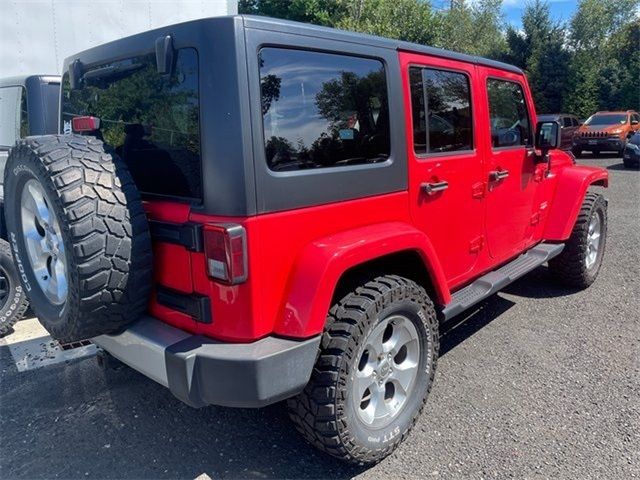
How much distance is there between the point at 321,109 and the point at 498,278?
6.83 feet

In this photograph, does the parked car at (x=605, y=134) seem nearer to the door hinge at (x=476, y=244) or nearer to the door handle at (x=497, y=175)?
the door handle at (x=497, y=175)

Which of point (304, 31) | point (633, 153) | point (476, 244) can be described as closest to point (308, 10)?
point (633, 153)

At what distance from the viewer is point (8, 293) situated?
4.10 meters

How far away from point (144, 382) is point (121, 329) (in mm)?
1200

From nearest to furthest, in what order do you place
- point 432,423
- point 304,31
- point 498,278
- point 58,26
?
point 304,31 → point 432,423 → point 498,278 → point 58,26

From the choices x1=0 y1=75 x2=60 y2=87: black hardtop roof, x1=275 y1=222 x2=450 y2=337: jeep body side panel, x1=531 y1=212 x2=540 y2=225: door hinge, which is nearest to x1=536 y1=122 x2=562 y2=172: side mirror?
x1=531 y1=212 x2=540 y2=225: door hinge

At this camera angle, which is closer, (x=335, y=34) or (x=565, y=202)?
(x=335, y=34)

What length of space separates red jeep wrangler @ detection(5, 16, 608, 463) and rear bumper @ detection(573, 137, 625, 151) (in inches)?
685

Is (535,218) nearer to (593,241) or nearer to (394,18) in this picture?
(593,241)

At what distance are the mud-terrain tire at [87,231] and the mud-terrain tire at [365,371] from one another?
90cm

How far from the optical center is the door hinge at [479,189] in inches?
131

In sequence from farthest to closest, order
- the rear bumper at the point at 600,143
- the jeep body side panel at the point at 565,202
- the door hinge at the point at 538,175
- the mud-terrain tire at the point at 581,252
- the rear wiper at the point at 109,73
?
the rear bumper at the point at 600,143 < the mud-terrain tire at the point at 581,252 < the jeep body side panel at the point at 565,202 < the door hinge at the point at 538,175 < the rear wiper at the point at 109,73

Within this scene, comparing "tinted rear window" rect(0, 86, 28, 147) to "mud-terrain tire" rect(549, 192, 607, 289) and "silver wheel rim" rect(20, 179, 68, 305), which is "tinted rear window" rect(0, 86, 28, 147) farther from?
"mud-terrain tire" rect(549, 192, 607, 289)

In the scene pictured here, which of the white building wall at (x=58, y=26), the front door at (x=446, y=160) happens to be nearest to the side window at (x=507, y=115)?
the front door at (x=446, y=160)
